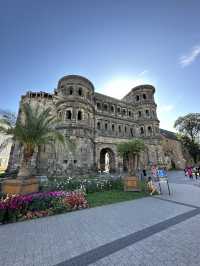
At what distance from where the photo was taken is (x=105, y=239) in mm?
4320

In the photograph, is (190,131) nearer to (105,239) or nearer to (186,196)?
(186,196)

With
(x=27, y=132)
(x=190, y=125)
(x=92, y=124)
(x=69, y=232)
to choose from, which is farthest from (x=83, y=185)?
(x=190, y=125)

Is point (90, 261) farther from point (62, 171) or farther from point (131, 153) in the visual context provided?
point (62, 171)

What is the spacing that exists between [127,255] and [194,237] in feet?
7.77

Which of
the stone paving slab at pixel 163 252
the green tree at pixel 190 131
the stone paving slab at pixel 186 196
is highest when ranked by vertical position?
the green tree at pixel 190 131

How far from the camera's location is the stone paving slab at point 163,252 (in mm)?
3213

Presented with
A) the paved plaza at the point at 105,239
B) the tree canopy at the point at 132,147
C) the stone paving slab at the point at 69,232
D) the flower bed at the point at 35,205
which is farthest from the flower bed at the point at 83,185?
the paved plaza at the point at 105,239

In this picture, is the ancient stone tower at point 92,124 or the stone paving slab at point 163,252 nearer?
the stone paving slab at point 163,252

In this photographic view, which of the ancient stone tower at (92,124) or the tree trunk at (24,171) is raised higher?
the ancient stone tower at (92,124)

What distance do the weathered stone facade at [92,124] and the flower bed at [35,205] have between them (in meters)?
14.5

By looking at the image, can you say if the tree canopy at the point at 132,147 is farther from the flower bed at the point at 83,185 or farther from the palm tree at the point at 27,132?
the palm tree at the point at 27,132

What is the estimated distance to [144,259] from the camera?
10.9ft

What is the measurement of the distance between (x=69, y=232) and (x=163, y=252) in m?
2.95

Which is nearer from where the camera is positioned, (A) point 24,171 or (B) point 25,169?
(A) point 24,171
